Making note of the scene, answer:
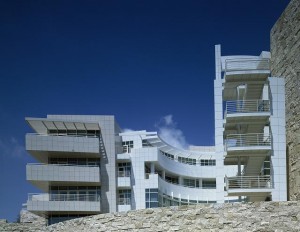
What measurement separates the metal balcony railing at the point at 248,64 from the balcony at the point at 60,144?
15308mm

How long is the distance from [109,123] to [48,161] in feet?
22.2

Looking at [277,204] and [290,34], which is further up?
[290,34]

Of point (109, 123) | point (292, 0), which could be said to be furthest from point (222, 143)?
point (109, 123)

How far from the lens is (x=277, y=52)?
30.4 meters

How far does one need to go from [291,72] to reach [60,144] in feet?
71.5

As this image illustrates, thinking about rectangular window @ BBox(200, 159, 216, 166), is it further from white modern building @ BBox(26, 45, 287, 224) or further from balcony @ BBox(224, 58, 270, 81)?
balcony @ BBox(224, 58, 270, 81)

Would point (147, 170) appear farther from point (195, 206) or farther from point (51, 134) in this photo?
point (195, 206)

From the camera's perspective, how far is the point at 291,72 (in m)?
28.5

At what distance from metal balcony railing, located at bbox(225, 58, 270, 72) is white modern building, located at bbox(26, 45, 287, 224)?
7cm

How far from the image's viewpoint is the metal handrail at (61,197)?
41.7 meters

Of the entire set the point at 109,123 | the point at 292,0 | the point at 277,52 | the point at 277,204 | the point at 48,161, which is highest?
the point at 292,0

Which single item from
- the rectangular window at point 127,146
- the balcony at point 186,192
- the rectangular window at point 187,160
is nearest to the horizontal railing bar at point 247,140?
the balcony at point 186,192

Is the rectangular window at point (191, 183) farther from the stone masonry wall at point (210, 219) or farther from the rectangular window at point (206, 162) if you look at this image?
the stone masonry wall at point (210, 219)

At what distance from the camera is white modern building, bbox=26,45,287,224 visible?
3009 centimetres
